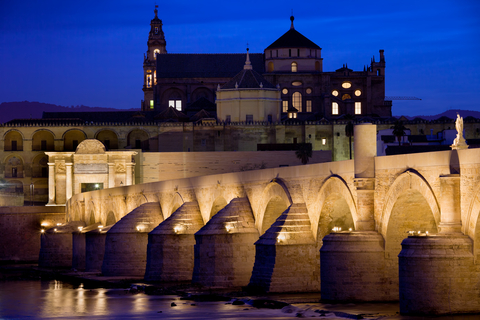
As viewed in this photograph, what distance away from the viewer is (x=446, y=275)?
17641mm

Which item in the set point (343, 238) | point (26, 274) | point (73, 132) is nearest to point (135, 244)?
point (26, 274)

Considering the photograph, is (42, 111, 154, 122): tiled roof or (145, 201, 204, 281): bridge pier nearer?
(145, 201, 204, 281): bridge pier

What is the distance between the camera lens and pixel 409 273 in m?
18.0

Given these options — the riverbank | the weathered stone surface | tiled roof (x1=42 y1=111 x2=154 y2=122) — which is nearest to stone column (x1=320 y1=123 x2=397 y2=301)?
the riverbank

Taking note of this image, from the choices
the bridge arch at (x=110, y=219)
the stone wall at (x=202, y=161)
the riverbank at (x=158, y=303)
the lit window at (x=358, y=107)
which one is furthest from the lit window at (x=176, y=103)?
the riverbank at (x=158, y=303)

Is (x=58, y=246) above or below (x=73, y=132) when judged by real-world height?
below

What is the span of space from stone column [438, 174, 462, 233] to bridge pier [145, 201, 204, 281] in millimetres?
16112

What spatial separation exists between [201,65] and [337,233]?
252 ft

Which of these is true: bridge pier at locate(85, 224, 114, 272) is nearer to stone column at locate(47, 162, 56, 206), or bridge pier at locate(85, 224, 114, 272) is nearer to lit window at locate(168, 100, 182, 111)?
stone column at locate(47, 162, 56, 206)

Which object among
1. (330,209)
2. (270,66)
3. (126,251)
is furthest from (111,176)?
(330,209)

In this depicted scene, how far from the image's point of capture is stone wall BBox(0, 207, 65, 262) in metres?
57.2

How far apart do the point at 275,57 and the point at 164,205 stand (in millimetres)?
54104

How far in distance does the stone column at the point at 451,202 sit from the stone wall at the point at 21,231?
44.4 metres

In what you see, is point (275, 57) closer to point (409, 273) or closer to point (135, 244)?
point (135, 244)
